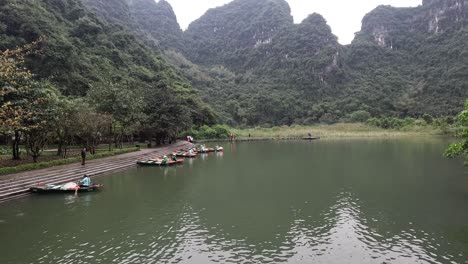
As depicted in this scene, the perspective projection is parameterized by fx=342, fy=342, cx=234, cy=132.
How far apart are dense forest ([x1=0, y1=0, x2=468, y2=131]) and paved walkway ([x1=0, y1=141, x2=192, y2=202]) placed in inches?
294

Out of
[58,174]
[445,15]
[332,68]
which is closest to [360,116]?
[332,68]

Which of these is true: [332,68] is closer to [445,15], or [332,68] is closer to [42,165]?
[445,15]

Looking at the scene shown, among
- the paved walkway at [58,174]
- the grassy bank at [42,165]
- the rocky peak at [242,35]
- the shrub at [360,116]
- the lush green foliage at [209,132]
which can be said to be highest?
the rocky peak at [242,35]

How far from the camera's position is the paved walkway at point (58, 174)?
1878cm

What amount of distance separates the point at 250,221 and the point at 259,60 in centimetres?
15101

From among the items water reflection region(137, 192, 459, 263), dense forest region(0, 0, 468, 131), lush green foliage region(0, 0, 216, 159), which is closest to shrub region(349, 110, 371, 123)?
dense forest region(0, 0, 468, 131)

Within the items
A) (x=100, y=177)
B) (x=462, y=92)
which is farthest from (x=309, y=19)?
(x=100, y=177)

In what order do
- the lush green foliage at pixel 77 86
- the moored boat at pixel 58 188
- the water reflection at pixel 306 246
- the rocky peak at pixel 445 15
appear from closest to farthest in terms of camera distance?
the water reflection at pixel 306 246
the moored boat at pixel 58 188
the lush green foliage at pixel 77 86
the rocky peak at pixel 445 15

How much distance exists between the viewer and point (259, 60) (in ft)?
Answer: 525

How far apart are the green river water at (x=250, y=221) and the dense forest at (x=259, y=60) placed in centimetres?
2024

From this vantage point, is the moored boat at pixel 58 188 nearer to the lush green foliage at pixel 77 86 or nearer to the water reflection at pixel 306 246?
the lush green foliage at pixel 77 86

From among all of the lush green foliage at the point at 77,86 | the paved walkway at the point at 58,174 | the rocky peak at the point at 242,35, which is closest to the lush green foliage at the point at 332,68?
the rocky peak at the point at 242,35

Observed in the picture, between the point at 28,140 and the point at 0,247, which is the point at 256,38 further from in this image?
the point at 0,247

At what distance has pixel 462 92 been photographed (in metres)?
102
